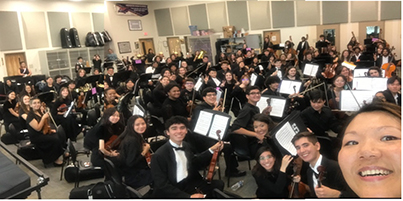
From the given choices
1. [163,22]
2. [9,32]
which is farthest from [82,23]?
[163,22]

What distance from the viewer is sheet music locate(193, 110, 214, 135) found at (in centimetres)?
381

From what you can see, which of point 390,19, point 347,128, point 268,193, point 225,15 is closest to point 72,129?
point 268,193

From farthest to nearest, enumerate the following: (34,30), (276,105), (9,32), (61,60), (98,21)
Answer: (98,21) → (61,60) → (34,30) → (9,32) → (276,105)

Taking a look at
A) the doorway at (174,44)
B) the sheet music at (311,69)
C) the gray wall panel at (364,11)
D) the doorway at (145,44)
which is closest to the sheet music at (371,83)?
the sheet music at (311,69)

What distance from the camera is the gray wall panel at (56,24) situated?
15.7 m

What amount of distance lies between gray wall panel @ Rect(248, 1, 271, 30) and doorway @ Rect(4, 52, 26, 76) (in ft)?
37.9

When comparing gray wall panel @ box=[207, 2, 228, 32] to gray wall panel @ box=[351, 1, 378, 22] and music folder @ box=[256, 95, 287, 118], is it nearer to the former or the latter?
gray wall panel @ box=[351, 1, 378, 22]

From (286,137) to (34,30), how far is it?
1528 cm

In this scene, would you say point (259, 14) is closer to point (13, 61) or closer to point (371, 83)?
point (13, 61)

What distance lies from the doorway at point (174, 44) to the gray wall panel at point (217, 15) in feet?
8.08

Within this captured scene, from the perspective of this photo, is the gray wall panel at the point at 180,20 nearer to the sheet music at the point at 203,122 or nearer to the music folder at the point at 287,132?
the sheet music at the point at 203,122

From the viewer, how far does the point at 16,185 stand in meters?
2.35

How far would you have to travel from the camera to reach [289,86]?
19.9ft

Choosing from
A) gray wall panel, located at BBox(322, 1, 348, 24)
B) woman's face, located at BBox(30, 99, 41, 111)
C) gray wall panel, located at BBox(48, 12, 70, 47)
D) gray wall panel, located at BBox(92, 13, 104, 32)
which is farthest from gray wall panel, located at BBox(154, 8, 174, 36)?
woman's face, located at BBox(30, 99, 41, 111)
